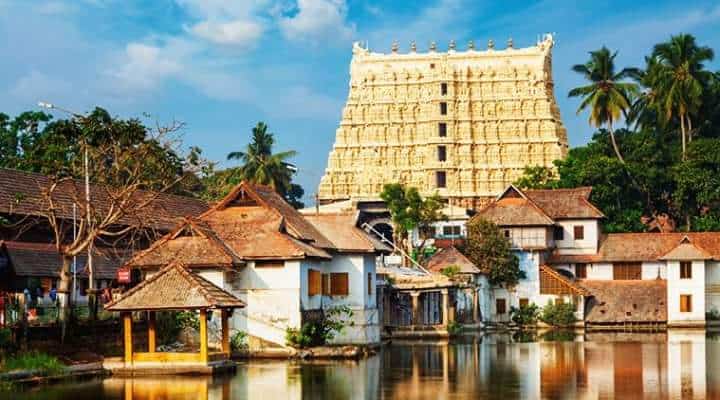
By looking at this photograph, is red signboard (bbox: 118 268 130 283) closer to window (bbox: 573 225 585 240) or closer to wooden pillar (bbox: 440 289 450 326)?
wooden pillar (bbox: 440 289 450 326)

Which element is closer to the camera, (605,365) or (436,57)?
(605,365)

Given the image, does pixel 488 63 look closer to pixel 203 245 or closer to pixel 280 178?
pixel 280 178

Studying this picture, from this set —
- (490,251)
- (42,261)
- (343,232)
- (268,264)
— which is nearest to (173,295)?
(268,264)

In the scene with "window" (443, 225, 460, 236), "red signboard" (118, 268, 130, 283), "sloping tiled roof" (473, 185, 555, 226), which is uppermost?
"sloping tiled roof" (473, 185, 555, 226)

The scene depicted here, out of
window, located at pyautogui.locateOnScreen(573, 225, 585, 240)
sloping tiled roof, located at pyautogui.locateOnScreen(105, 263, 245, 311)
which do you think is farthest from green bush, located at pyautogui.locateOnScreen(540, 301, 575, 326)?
sloping tiled roof, located at pyautogui.locateOnScreen(105, 263, 245, 311)

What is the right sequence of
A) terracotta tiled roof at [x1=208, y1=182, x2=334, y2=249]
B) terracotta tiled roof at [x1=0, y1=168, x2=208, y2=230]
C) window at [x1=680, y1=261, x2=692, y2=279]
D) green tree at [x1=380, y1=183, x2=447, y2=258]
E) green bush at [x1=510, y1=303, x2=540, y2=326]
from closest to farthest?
terracotta tiled roof at [x1=208, y1=182, x2=334, y2=249], terracotta tiled roof at [x1=0, y1=168, x2=208, y2=230], green bush at [x1=510, y1=303, x2=540, y2=326], window at [x1=680, y1=261, x2=692, y2=279], green tree at [x1=380, y1=183, x2=447, y2=258]

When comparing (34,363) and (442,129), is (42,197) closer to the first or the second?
(34,363)

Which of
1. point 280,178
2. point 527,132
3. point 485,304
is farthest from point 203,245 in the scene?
point 527,132

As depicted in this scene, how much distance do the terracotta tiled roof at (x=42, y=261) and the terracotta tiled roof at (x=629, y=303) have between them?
1153 inches

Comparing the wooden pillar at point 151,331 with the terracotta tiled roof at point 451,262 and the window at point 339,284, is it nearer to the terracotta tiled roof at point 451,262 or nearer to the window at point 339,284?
the window at point 339,284

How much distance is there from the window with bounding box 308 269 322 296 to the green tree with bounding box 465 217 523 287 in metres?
23.8

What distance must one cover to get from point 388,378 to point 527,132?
66.2 meters

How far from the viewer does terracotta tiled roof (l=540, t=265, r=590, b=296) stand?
66500 millimetres

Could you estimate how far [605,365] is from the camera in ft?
125
